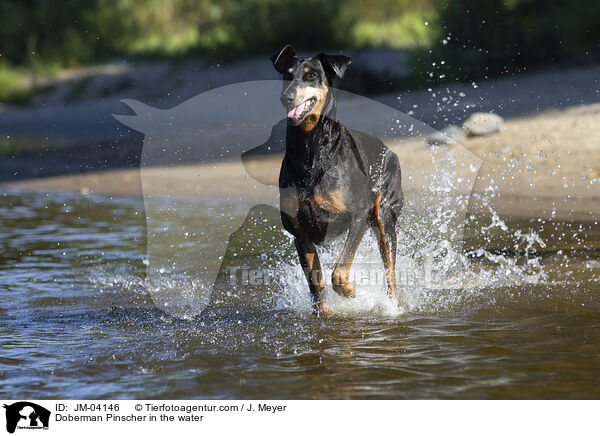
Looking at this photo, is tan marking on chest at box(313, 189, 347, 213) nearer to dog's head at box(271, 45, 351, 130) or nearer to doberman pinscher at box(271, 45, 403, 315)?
doberman pinscher at box(271, 45, 403, 315)

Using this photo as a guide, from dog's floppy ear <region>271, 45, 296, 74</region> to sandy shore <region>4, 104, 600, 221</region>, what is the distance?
13.6ft

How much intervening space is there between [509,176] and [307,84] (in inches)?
216

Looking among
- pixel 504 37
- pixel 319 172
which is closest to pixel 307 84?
pixel 319 172

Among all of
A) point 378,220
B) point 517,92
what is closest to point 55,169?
point 517,92

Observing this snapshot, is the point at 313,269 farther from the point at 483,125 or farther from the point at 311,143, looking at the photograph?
the point at 483,125

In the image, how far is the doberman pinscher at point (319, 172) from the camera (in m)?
4.68

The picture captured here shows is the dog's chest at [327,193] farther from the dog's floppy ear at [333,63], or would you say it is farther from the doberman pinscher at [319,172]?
the dog's floppy ear at [333,63]

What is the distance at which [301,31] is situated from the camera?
18.7 metres

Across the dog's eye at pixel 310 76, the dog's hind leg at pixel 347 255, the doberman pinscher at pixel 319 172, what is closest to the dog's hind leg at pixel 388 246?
the doberman pinscher at pixel 319 172

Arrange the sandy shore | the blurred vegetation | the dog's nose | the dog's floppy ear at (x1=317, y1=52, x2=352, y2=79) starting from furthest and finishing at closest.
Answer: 1. the blurred vegetation
2. the sandy shore
3. the dog's floppy ear at (x1=317, y1=52, x2=352, y2=79)
4. the dog's nose

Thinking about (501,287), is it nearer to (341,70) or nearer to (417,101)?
(341,70)

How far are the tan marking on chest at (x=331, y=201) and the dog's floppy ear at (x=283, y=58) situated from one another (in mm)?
818
